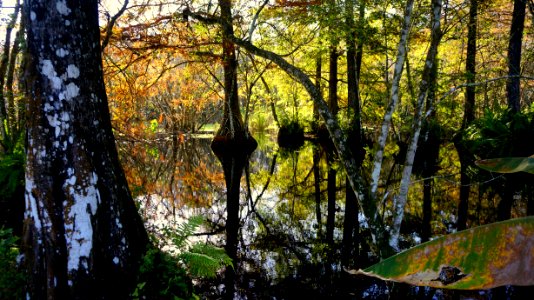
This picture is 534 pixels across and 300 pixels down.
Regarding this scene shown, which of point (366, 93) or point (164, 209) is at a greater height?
point (366, 93)

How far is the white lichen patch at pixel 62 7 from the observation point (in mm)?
2638

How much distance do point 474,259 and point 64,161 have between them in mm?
2708

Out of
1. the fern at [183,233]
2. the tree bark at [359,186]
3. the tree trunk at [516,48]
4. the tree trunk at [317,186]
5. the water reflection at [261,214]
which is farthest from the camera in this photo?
the tree trunk at [516,48]

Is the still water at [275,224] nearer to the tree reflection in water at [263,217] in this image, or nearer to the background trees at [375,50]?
the tree reflection in water at [263,217]

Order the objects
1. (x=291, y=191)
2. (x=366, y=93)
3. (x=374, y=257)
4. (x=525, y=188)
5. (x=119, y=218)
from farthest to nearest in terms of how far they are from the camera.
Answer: (x=366, y=93)
(x=291, y=191)
(x=525, y=188)
(x=374, y=257)
(x=119, y=218)

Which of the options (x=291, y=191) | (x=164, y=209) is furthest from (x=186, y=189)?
(x=291, y=191)

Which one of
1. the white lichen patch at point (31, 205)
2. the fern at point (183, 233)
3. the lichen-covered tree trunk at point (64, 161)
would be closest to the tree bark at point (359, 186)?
the fern at point (183, 233)

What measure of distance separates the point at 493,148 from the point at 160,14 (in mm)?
9285

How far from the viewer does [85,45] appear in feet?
9.18

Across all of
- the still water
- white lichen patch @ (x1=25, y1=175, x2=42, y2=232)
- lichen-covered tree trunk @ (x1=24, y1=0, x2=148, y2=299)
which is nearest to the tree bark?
the still water

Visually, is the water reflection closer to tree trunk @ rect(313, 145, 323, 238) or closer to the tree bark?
tree trunk @ rect(313, 145, 323, 238)

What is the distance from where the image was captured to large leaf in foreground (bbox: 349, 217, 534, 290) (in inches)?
32.2

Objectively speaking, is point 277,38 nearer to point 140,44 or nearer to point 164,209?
point 140,44

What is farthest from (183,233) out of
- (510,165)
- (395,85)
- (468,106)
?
(468,106)
